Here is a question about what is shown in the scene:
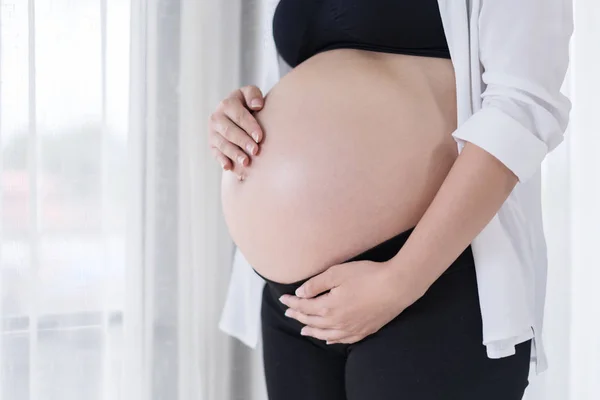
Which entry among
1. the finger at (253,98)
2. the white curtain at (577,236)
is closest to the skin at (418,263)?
the finger at (253,98)

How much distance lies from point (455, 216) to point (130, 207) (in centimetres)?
75

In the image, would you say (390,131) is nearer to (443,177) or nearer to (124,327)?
(443,177)

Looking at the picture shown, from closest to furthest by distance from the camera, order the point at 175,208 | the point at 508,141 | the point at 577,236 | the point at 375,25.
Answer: the point at 508,141 < the point at 375,25 < the point at 577,236 < the point at 175,208

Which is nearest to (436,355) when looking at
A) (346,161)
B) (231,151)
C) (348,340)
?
(348,340)

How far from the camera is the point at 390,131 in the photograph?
791mm

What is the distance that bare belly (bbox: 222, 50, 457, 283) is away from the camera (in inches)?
30.8

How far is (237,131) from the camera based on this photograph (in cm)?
90

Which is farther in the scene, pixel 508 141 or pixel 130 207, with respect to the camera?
pixel 130 207

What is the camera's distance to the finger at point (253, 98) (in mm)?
925

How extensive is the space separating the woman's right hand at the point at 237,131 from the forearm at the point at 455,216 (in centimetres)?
28

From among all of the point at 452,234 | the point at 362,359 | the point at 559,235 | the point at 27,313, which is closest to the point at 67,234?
the point at 27,313

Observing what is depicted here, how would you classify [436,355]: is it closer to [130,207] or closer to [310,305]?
[310,305]

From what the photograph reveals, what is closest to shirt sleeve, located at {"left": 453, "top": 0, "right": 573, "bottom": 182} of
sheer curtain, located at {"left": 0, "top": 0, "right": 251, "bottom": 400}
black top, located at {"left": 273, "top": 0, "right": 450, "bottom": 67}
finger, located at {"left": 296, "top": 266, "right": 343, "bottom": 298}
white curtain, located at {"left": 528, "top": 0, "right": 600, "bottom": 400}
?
black top, located at {"left": 273, "top": 0, "right": 450, "bottom": 67}

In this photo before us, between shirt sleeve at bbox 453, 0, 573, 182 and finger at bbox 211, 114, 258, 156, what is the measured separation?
295mm
